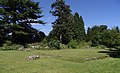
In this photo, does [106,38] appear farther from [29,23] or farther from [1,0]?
[1,0]

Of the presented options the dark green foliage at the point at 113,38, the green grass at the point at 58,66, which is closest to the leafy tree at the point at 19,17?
the dark green foliage at the point at 113,38

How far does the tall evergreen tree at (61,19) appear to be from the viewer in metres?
51.0

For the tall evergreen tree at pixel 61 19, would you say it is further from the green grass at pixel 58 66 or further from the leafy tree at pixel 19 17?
the green grass at pixel 58 66

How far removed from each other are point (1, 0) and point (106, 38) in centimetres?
1940

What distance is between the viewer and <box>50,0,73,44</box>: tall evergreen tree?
5103 centimetres

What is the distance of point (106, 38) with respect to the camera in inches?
1346

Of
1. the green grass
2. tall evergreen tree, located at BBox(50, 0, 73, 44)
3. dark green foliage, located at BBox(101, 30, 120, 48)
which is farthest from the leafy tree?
the green grass

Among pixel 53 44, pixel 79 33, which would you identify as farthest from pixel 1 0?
pixel 79 33

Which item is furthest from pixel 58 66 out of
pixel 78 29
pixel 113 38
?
pixel 78 29

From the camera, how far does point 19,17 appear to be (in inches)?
1604

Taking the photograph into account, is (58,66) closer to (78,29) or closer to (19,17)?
(19,17)

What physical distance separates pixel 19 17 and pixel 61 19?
1290 cm

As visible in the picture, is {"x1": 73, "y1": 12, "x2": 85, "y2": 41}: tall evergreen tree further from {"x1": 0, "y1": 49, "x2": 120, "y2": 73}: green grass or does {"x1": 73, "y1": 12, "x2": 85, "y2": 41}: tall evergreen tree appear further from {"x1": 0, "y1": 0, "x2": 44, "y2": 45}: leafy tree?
{"x1": 0, "y1": 49, "x2": 120, "y2": 73}: green grass

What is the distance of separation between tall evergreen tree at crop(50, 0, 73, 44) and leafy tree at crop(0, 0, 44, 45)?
7514 mm
